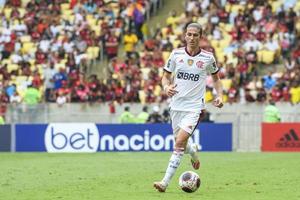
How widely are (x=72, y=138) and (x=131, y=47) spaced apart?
8509 mm

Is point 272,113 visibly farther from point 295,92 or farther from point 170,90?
point 170,90

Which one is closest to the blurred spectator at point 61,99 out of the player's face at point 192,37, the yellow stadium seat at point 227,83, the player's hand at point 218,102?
the yellow stadium seat at point 227,83

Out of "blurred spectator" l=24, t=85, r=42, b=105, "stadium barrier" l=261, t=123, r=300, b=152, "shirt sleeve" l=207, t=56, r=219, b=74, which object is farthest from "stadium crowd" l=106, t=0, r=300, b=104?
"shirt sleeve" l=207, t=56, r=219, b=74

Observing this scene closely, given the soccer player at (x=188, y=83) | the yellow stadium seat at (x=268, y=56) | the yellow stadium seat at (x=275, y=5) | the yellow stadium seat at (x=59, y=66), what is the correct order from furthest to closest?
the yellow stadium seat at (x=59, y=66) < the yellow stadium seat at (x=275, y=5) < the yellow stadium seat at (x=268, y=56) < the soccer player at (x=188, y=83)

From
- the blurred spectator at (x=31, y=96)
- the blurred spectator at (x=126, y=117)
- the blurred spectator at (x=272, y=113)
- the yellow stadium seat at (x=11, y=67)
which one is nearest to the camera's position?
the blurred spectator at (x=272, y=113)

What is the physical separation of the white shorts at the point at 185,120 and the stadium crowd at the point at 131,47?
64.9ft

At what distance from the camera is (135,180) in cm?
1742

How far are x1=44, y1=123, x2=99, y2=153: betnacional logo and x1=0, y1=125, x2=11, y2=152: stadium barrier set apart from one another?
139 cm

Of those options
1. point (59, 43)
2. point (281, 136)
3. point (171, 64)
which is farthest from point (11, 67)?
point (171, 64)

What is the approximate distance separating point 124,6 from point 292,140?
12.3m

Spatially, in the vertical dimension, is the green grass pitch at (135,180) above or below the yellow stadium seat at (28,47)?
below

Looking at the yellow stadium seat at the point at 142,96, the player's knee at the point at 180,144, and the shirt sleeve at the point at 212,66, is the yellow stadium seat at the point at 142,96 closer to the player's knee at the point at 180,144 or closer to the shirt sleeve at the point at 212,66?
the shirt sleeve at the point at 212,66

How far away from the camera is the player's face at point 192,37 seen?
→ 14859 mm

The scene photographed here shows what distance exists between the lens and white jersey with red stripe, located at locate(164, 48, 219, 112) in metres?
15.2
